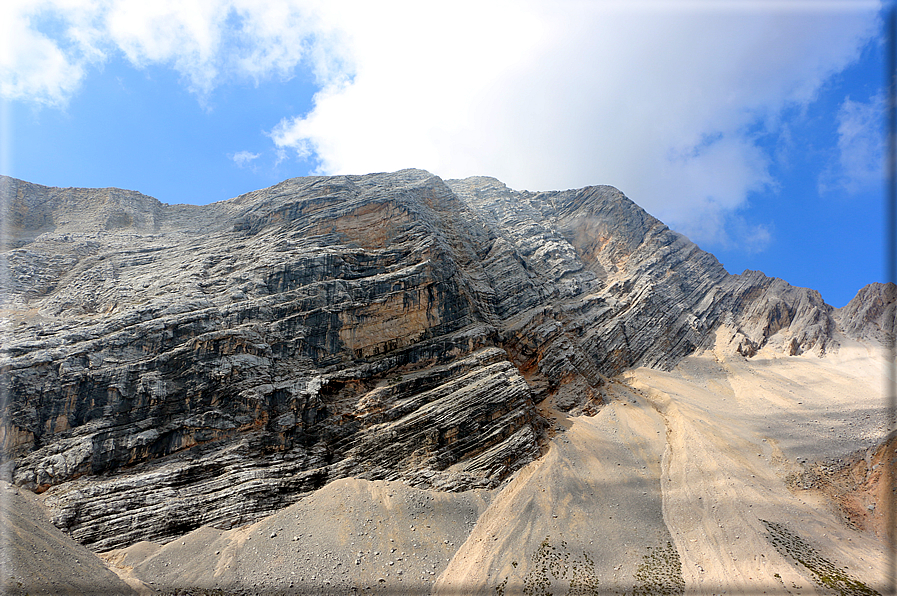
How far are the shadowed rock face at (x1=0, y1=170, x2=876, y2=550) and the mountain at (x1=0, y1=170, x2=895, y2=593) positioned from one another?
227 millimetres

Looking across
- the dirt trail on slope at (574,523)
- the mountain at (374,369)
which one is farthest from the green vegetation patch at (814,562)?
the dirt trail on slope at (574,523)

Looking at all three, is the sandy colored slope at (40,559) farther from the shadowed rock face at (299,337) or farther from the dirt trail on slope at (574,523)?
the dirt trail on slope at (574,523)

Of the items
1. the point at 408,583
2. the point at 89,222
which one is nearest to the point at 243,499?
the point at 408,583

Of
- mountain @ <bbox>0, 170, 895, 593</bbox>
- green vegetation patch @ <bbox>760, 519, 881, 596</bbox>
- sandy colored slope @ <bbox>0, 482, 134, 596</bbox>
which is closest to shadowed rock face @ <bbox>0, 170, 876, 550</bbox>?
mountain @ <bbox>0, 170, 895, 593</bbox>

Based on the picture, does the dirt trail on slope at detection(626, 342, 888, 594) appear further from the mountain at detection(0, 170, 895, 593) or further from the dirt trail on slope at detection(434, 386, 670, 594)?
the dirt trail on slope at detection(434, 386, 670, 594)

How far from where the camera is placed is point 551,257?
236ft

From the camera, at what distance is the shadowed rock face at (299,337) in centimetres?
3347

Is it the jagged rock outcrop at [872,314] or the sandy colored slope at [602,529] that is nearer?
the sandy colored slope at [602,529]

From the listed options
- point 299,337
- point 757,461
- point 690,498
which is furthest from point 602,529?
point 299,337

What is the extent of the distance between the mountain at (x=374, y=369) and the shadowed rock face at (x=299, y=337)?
0.23 metres

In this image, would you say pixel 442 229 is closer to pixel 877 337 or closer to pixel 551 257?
pixel 551 257

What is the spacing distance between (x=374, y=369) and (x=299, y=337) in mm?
8410

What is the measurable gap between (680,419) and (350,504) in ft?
122

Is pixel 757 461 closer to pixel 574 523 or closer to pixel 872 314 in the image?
pixel 574 523
